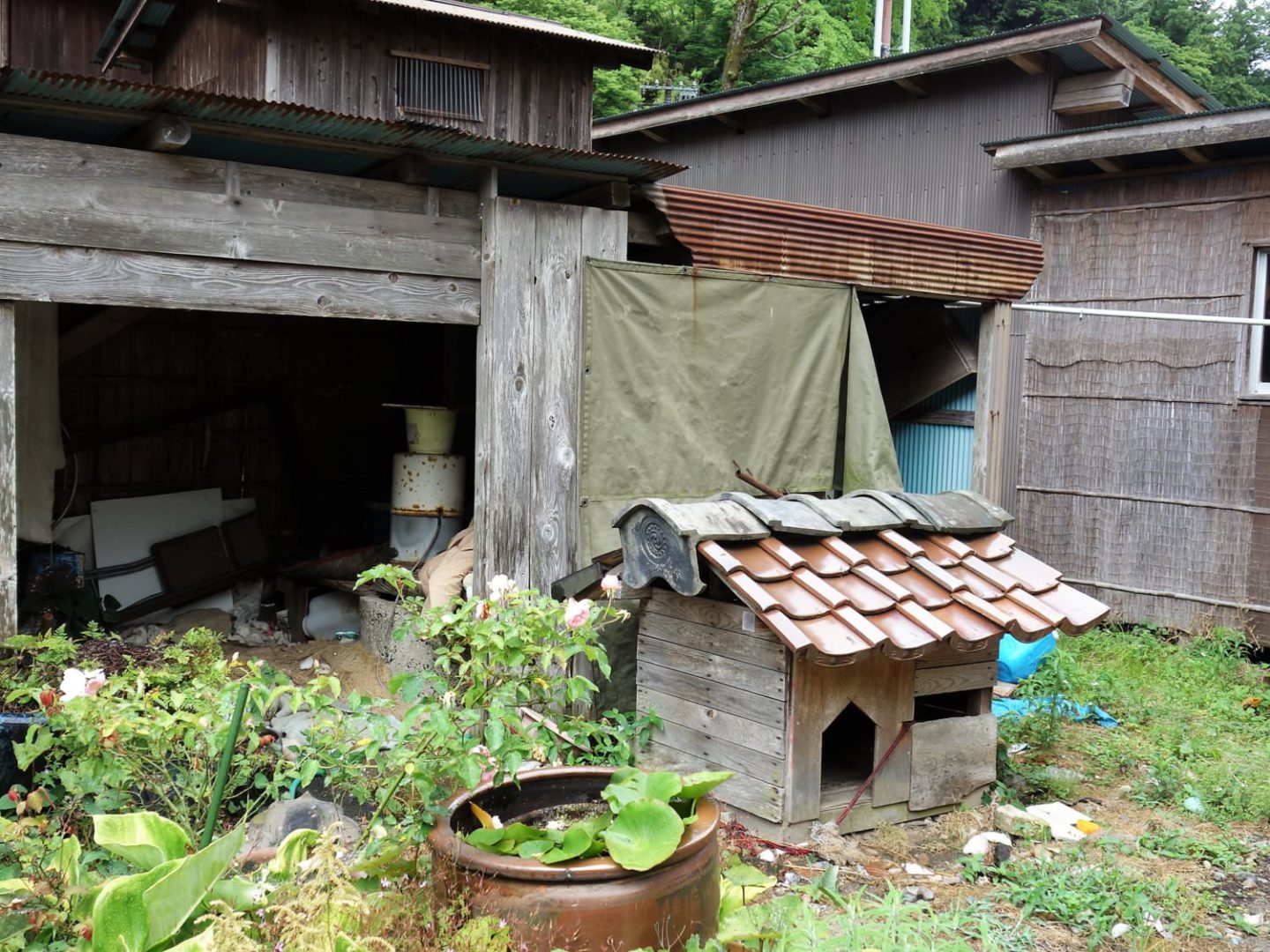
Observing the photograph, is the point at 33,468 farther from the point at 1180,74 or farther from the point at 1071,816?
the point at 1180,74

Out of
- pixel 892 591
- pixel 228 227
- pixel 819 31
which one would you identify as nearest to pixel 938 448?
pixel 892 591

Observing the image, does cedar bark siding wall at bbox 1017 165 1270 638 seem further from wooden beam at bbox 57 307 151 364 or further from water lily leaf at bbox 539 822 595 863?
water lily leaf at bbox 539 822 595 863

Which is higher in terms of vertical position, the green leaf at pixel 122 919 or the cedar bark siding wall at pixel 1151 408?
the cedar bark siding wall at pixel 1151 408

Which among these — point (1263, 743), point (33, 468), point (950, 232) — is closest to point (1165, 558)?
point (1263, 743)

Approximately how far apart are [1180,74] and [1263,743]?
7.56m

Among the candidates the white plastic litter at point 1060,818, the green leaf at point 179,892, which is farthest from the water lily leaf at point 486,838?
the white plastic litter at point 1060,818

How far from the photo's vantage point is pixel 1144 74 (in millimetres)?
11062

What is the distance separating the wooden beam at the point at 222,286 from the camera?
5.19 m

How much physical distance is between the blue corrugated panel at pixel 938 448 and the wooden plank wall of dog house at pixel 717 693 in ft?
14.8

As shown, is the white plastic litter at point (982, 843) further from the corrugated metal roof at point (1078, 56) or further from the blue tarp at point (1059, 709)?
the corrugated metal roof at point (1078, 56)

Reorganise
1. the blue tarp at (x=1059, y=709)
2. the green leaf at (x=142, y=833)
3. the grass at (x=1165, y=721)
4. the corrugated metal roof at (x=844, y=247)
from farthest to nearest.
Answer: the blue tarp at (x=1059, y=709), the corrugated metal roof at (x=844, y=247), the grass at (x=1165, y=721), the green leaf at (x=142, y=833)

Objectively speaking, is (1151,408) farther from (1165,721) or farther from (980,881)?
(980,881)

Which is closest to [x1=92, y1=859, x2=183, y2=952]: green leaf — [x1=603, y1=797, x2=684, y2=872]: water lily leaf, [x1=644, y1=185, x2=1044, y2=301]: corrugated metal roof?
A: [x1=603, y1=797, x2=684, y2=872]: water lily leaf

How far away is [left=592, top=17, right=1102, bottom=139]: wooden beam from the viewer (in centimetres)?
1061
